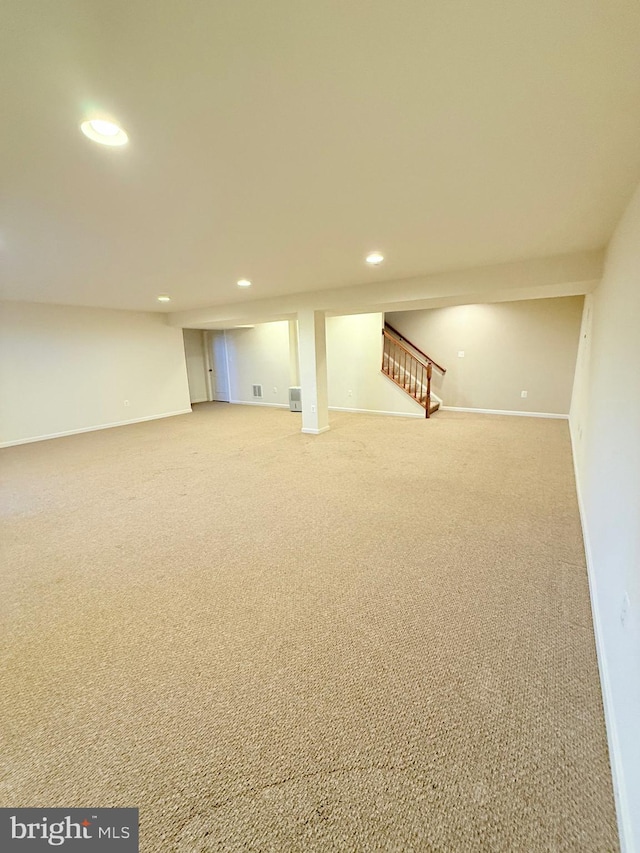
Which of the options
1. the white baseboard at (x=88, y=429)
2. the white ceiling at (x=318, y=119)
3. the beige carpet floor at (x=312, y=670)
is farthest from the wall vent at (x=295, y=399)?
the white ceiling at (x=318, y=119)

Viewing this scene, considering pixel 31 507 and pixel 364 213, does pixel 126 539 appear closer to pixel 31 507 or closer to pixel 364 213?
pixel 31 507

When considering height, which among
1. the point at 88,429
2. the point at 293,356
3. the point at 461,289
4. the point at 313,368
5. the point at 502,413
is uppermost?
the point at 461,289

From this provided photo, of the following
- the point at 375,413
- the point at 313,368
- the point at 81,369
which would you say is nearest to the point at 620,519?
the point at 313,368

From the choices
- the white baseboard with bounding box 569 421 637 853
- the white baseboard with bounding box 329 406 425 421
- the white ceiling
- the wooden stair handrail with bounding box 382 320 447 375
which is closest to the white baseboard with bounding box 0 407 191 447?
the white baseboard with bounding box 329 406 425 421

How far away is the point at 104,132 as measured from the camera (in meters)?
1.42

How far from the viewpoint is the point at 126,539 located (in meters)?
2.80

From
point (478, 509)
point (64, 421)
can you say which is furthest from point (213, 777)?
point (64, 421)

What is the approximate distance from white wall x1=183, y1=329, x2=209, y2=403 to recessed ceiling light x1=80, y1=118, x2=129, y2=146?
845cm

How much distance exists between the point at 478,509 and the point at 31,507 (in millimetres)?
4420

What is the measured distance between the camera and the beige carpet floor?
109cm

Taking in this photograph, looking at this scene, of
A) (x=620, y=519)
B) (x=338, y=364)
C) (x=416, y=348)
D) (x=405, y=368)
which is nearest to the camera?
(x=620, y=519)

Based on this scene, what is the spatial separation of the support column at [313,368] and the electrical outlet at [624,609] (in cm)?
482

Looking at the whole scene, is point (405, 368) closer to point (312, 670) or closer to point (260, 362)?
point (260, 362)

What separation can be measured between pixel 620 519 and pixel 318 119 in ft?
7.19
